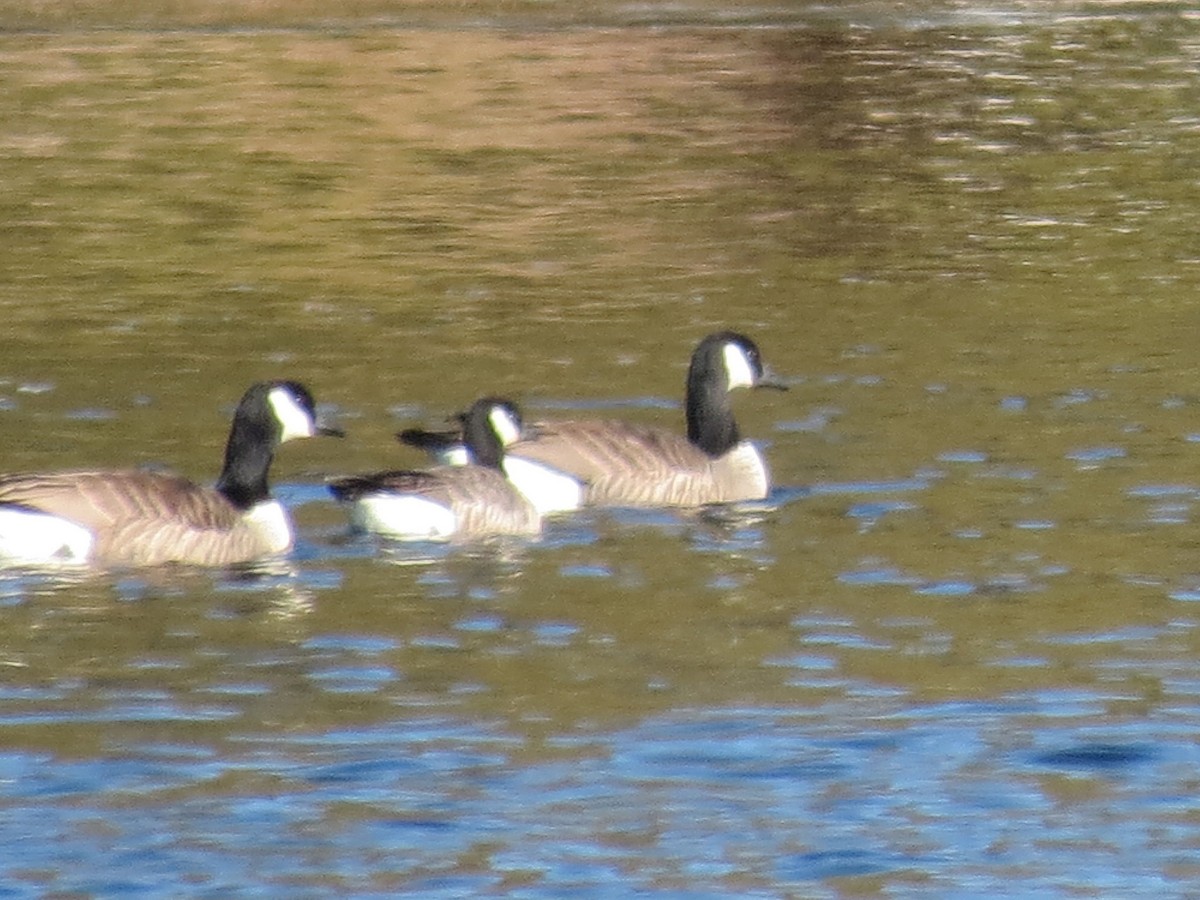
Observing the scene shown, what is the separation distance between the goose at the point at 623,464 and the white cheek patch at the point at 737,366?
1.32 feet

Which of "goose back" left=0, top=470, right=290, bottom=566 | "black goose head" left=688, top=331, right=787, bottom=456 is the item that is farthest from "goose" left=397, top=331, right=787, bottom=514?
"goose back" left=0, top=470, right=290, bottom=566

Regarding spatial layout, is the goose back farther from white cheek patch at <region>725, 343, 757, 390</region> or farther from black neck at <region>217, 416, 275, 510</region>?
white cheek patch at <region>725, 343, 757, 390</region>

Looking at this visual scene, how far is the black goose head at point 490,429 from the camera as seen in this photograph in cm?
1495

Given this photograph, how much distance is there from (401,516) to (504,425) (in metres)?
Result: 1.53

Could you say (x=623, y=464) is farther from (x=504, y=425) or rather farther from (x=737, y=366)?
(x=737, y=366)

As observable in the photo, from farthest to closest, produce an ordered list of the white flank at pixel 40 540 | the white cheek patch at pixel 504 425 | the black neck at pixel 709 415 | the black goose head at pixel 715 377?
the black goose head at pixel 715 377, the black neck at pixel 709 415, the white cheek patch at pixel 504 425, the white flank at pixel 40 540

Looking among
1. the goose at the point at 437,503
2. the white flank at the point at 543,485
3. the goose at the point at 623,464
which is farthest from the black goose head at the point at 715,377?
the goose at the point at 437,503

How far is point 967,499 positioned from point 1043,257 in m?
10.5

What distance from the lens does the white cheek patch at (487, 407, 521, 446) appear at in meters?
15.1

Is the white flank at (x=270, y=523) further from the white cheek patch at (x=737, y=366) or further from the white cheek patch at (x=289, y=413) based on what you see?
the white cheek patch at (x=737, y=366)

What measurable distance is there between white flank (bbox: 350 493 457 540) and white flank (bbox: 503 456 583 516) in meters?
1.11

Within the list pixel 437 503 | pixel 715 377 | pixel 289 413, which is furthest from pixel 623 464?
pixel 289 413

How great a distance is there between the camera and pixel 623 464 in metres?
15.2

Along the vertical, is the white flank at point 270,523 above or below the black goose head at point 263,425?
below
